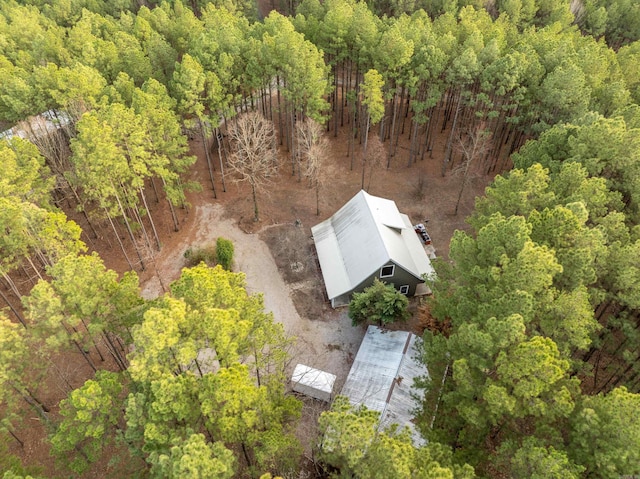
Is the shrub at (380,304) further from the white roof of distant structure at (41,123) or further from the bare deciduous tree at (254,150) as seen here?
the white roof of distant structure at (41,123)

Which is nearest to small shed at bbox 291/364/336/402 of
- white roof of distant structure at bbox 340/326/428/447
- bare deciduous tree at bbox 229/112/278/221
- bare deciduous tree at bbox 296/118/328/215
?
white roof of distant structure at bbox 340/326/428/447

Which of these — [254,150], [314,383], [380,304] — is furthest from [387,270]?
[254,150]

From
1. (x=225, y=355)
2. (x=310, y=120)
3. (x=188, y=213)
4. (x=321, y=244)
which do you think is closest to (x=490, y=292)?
(x=225, y=355)

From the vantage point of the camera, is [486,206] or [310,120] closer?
[486,206]

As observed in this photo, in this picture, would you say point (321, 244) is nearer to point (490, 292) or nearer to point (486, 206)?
point (486, 206)

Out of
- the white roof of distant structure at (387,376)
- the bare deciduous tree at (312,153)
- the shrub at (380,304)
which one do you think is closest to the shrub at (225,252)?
the bare deciduous tree at (312,153)
